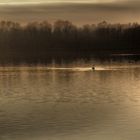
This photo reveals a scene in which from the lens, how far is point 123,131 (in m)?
12.5

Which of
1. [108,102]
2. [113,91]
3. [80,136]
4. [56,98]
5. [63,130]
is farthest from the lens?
[113,91]

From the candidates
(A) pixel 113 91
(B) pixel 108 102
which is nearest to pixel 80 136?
(B) pixel 108 102

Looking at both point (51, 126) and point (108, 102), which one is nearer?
point (51, 126)

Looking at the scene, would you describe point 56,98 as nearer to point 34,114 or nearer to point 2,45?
point 34,114

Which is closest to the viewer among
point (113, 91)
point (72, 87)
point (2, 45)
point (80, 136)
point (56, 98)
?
point (80, 136)

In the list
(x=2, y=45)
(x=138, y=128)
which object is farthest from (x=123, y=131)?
(x=2, y=45)

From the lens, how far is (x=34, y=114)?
15.8 m

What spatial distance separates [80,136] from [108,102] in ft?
23.2

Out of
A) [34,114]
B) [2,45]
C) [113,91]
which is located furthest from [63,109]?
[2,45]

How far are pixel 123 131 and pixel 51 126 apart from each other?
2244mm

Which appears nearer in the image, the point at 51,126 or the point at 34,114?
the point at 51,126

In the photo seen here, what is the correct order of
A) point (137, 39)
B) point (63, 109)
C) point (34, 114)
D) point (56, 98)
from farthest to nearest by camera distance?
point (137, 39) → point (56, 98) → point (63, 109) → point (34, 114)

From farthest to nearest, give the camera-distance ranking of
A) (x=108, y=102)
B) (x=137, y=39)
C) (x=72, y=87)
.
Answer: (x=137, y=39), (x=72, y=87), (x=108, y=102)

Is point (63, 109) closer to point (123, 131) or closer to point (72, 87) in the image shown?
point (123, 131)
